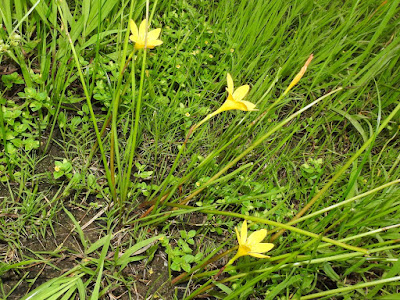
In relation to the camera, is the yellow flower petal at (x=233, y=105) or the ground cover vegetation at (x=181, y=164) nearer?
the yellow flower petal at (x=233, y=105)

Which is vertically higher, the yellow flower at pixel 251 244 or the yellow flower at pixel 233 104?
the yellow flower at pixel 233 104

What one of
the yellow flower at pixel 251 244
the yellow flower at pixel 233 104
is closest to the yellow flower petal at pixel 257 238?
the yellow flower at pixel 251 244

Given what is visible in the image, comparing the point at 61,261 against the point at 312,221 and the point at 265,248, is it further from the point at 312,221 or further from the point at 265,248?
the point at 312,221

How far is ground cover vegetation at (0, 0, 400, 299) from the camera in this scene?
4.17 ft

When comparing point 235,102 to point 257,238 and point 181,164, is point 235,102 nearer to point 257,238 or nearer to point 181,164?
point 257,238

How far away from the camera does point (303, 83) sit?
7.15 ft

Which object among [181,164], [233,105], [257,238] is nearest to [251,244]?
[257,238]

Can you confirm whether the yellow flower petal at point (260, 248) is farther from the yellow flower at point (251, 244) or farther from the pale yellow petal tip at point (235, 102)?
the pale yellow petal tip at point (235, 102)

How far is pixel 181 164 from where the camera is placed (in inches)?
68.0

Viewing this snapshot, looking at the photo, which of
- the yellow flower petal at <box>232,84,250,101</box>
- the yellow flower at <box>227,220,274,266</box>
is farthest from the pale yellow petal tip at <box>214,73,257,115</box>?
the yellow flower at <box>227,220,274,266</box>

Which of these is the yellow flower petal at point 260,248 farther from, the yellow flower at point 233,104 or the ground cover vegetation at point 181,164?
the yellow flower at point 233,104

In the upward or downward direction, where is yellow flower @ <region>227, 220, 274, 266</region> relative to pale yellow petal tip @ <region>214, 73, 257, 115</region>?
downward

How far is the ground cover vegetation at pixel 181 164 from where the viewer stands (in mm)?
1271

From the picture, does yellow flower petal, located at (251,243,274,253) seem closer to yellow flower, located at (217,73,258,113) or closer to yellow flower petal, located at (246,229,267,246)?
yellow flower petal, located at (246,229,267,246)
